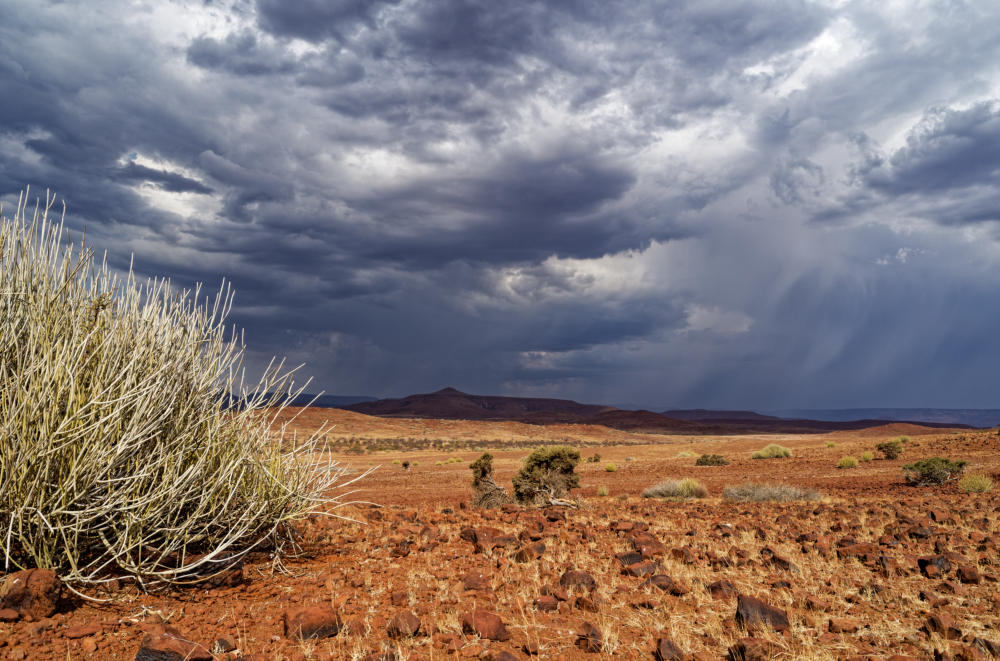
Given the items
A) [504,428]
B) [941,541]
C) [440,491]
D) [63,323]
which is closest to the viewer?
[63,323]

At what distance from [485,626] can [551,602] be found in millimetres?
850

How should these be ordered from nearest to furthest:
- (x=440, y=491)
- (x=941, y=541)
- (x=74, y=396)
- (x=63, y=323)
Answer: (x=74, y=396) → (x=63, y=323) → (x=941, y=541) → (x=440, y=491)

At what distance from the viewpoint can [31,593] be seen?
12.6ft

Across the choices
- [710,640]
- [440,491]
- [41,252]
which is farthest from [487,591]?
[440,491]

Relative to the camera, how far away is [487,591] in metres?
5.19

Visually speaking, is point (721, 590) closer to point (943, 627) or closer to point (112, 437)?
point (943, 627)

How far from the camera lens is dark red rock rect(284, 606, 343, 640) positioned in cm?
404

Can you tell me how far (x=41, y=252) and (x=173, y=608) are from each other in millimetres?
3298

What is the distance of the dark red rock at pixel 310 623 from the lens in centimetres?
404

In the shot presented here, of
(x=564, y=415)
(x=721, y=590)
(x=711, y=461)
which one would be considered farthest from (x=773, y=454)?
(x=564, y=415)

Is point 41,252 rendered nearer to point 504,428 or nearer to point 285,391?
point 285,391

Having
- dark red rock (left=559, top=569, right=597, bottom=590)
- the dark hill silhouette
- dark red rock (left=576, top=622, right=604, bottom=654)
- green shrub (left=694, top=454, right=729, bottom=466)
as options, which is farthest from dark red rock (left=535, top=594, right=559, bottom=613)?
the dark hill silhouette

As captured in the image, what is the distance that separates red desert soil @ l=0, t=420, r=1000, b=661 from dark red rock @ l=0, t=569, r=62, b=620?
0.09 meters

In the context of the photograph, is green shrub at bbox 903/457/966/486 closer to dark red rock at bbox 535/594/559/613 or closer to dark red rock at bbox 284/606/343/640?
dark red rock at bbox 535/594/559/613
